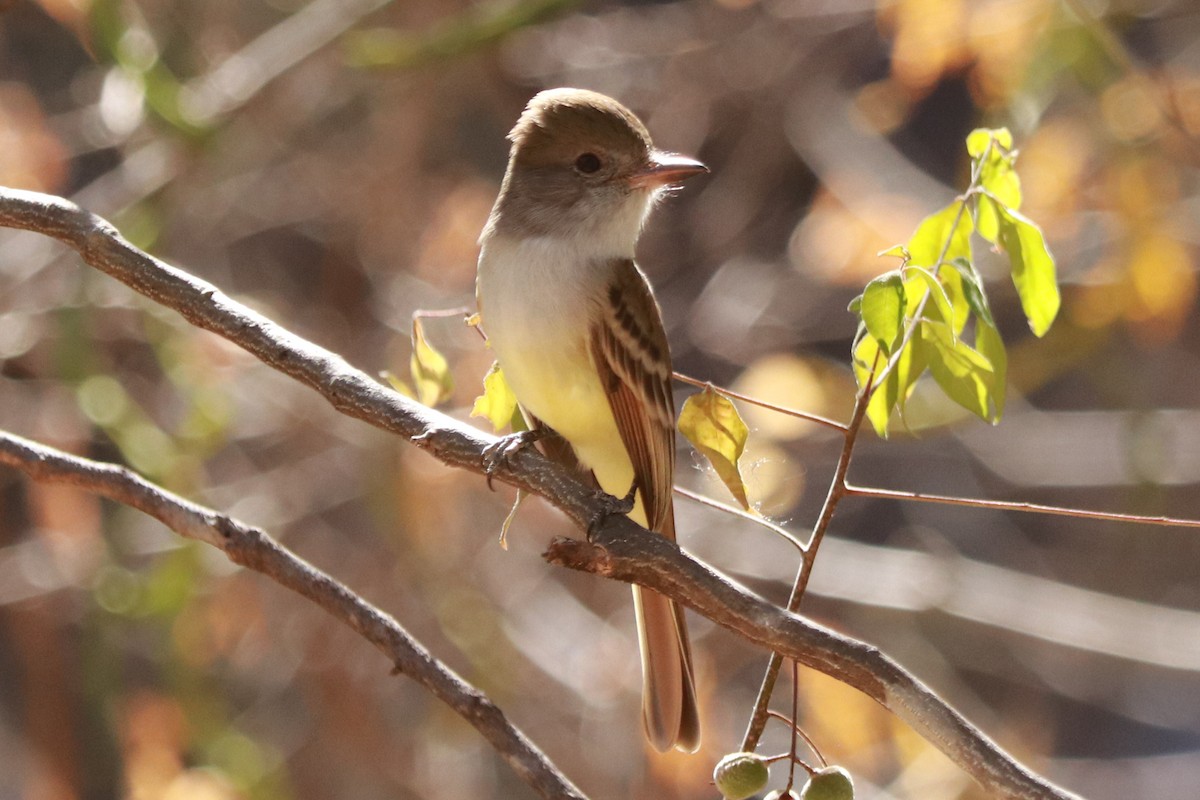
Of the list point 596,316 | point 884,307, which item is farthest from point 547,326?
point 884,307

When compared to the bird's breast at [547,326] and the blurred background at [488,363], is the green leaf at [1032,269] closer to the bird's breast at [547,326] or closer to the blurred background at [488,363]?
the bird's breast at [547,326]

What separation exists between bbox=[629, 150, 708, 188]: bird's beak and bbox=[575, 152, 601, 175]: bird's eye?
0.26 ft

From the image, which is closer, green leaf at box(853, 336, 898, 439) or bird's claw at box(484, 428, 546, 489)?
green leaf at box(853, 336, 898, 439)

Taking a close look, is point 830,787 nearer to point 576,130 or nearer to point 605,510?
point 605,510

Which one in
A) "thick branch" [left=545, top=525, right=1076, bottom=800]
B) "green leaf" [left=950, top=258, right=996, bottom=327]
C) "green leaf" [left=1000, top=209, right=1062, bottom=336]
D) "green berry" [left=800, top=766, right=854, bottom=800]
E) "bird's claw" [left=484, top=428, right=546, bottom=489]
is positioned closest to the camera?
"thick branch" [left=545, top=525, right=1076, bottom=800]

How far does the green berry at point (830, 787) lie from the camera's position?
146cm

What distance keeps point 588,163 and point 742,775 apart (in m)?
1.45

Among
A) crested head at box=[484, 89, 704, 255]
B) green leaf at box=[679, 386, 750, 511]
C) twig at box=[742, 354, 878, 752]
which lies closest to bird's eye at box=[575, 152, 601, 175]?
crested head at box=[484, 89, 704, 255]

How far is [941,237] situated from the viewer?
1846mm

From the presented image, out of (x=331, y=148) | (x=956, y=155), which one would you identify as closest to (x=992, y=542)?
(x=956, y=155)

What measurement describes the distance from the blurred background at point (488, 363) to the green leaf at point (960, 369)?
4.51 feet

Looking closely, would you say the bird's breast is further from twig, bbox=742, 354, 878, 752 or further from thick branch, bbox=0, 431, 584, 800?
twig, bbox=742, 354, 878, 752

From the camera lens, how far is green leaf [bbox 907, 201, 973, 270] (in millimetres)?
1837

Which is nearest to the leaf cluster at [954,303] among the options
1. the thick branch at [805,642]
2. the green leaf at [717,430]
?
the green leaf at [717,430]
